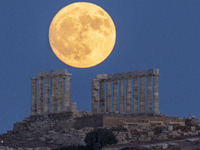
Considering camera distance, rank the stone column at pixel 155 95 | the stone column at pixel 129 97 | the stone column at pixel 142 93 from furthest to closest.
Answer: the stone column at pixel 129 97 < the stone column at pixel 142 93 < the stone column at pixel 155 95

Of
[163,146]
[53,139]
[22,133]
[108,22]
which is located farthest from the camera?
[22,133]

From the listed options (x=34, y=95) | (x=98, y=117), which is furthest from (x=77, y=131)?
(x=34, y=95)

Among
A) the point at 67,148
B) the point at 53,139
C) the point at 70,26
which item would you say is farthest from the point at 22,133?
the point at 70,26

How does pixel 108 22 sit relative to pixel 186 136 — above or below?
above

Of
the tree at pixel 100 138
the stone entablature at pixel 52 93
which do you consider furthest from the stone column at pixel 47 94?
the tree at pixel 100 138

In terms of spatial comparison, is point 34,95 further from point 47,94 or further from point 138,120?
point 138,120

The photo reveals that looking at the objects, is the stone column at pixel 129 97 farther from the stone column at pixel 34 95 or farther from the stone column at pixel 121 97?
the stone column at pixel 34 95

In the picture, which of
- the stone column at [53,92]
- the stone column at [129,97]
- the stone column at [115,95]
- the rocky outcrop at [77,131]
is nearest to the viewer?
the rocky outcrop at [77,131]

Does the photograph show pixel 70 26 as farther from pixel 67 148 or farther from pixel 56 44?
pixel 67 148
